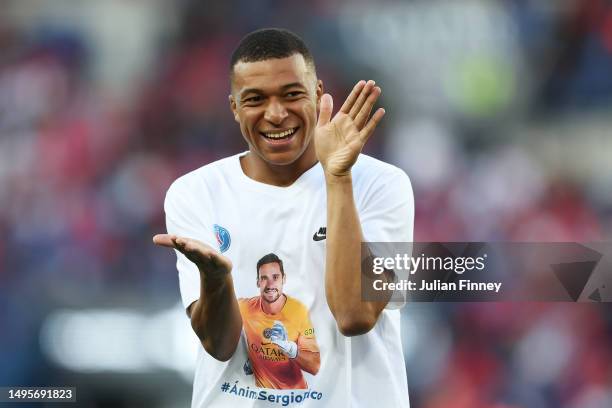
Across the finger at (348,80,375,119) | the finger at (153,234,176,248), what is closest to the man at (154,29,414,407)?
the finger at (348,80,375,119)

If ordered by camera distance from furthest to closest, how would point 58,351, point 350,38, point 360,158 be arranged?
point 350,38, point 58,351, point 360,158

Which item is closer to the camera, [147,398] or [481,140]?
[147,398]

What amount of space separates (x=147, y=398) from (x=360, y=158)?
2606 mm

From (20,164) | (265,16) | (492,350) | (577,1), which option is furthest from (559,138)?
(20,164)

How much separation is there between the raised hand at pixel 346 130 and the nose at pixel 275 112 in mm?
161

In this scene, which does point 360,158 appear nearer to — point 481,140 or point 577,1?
point 481,140

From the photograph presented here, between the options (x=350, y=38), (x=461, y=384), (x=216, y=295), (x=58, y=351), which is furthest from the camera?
(x=350, y=38)

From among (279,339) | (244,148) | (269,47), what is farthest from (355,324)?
(244,148)

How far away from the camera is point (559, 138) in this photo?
17.2ft

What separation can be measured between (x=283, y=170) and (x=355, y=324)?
1.75ft

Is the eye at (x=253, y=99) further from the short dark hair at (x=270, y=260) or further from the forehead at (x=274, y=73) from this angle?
the short dark hair at (x=270, y=260)

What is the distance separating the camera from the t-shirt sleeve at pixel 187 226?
2.55 meters

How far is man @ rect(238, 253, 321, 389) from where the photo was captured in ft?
7.96

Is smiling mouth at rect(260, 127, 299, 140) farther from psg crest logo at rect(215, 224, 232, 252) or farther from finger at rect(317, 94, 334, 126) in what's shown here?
psg crest logo at rect(215, 224, 232, 252)
